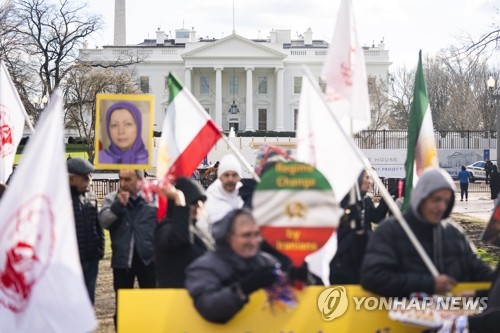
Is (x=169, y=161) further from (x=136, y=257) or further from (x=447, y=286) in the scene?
(x=447, y=286)

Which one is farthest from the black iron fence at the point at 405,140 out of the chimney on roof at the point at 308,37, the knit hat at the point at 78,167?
the chimney on roof at the point at 308,37

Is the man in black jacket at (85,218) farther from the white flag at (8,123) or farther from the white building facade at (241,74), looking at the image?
the white building facade at (241,74)

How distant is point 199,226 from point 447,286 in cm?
208

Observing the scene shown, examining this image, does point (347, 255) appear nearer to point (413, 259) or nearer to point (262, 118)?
point (413, 259)

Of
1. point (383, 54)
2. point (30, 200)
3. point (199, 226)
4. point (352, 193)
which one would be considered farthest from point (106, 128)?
point (383, 54)

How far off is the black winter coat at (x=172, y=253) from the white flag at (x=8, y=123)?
2.53 metres

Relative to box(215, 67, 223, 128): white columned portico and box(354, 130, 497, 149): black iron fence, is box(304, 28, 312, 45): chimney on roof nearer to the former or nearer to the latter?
box(215, 67, 223, 128): white columned portico

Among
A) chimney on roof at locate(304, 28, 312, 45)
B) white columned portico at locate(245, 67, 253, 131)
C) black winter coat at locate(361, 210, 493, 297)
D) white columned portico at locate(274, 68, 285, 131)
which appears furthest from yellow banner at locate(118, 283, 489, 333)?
chimney on roof at locate(304, 28, 312, 45)

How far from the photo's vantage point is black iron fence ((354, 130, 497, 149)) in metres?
45.2

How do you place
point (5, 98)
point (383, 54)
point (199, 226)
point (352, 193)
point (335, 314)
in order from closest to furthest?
point (335, 314), point (199, 226), point (352, 193), point (5, 98), point (383, 54)

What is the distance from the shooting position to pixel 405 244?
187 inches

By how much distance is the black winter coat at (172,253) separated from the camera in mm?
5680

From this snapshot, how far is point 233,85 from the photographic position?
9306cm

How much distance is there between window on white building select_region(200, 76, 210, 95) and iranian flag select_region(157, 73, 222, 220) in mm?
85966
